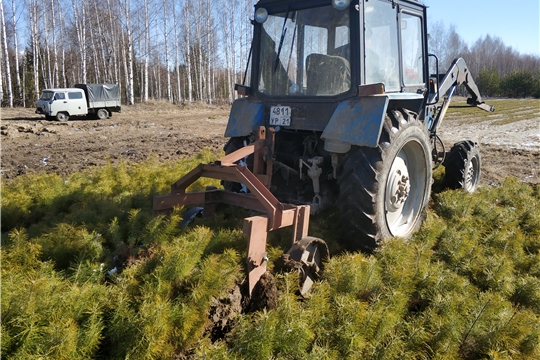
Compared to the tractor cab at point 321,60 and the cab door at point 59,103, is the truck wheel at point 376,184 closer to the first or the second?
the tractor cab at point 321,60

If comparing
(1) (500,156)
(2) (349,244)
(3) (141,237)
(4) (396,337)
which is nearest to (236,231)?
(3) (141,237)

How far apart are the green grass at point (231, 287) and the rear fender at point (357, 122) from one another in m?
0.90

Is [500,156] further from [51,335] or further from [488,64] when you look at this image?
[488,64]

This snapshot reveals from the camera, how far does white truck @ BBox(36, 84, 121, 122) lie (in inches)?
786

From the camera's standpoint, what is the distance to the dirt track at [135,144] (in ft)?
28.4

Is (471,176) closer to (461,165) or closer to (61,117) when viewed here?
(461,165)

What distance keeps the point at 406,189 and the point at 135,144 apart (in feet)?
31.7

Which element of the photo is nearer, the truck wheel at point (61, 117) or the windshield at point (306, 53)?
the windshield at point (306, 53)

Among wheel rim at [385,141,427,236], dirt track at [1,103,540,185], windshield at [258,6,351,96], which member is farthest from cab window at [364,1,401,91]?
dirt track at [1,103,540,185]

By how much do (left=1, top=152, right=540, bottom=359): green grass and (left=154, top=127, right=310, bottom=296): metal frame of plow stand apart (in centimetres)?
16

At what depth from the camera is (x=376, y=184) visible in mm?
3705

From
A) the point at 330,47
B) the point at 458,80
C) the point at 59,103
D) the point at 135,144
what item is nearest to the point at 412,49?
the point at 330,47

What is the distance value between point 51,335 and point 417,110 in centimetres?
434

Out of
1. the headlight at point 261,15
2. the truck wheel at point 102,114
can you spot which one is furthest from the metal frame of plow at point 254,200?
the truck wheel at point 102,114
